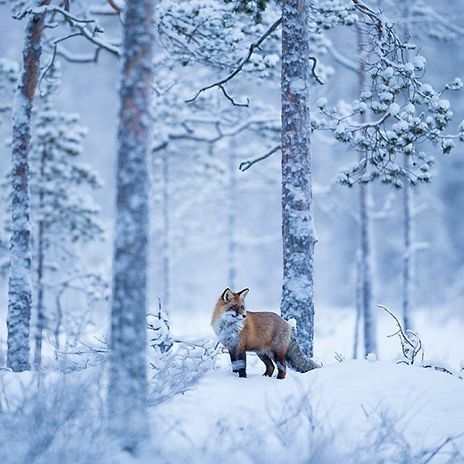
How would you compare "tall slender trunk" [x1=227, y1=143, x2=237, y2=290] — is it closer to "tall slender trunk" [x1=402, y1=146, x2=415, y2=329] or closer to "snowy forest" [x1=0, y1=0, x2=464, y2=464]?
"snowy forest" [x1=0, y1=0, x2=464, y2=464]

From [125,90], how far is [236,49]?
7143mm

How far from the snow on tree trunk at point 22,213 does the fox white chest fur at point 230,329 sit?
453cm

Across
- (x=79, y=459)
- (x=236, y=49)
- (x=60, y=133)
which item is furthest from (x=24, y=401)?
(x=60, y=133)

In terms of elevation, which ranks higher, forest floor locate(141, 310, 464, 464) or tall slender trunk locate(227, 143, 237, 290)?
tall slender trunk locate(227, 143, 237, 290)

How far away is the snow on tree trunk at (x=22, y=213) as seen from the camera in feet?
37.4

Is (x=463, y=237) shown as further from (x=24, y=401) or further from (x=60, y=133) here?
(x=24, y=401)

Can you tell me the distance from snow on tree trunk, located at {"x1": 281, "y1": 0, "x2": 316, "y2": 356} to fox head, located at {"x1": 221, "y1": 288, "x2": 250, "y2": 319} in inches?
54.4

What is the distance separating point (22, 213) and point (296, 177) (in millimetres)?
4865

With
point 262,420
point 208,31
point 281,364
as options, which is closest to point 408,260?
point 208,31

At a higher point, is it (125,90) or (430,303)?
(125,90)

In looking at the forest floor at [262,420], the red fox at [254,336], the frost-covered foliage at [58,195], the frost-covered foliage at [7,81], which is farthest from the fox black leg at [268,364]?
the frost-covered foliage at [58,195]

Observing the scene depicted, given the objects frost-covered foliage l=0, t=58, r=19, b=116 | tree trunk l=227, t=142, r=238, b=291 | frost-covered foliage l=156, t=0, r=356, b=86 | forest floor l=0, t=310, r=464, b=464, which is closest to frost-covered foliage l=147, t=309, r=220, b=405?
forest floor l=0, t=310, r=464, b=464

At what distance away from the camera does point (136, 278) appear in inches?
230

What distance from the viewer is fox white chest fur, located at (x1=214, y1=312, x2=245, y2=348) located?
824 centimetres
